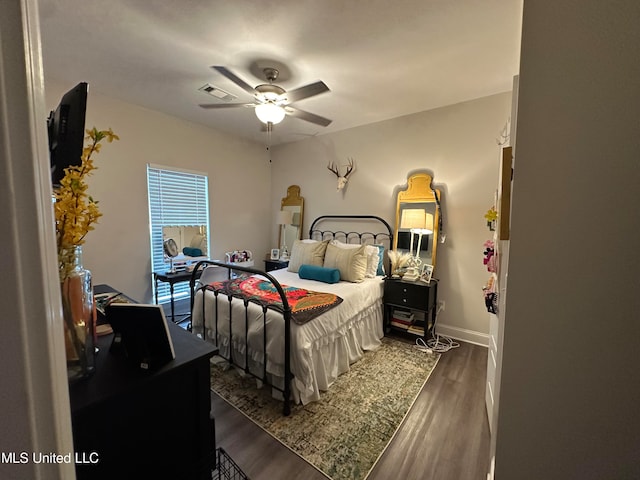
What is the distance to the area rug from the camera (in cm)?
152

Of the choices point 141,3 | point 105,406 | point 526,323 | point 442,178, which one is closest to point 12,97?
point 105,406

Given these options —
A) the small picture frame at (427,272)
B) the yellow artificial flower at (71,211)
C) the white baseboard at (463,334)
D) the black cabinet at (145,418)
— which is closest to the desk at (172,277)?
the black cabinet at (145,418)

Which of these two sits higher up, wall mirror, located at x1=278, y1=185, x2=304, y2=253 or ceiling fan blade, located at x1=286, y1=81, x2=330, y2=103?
ceiling fan blade, located at x1=286, y1=81, x2=330, y2=103

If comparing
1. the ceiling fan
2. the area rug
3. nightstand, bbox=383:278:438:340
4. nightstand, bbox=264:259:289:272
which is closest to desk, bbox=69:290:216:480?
the area rug

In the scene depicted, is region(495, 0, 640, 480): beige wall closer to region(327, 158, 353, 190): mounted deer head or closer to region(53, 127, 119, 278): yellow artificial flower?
region(53, 127, 119, 278): yellow artificial flower

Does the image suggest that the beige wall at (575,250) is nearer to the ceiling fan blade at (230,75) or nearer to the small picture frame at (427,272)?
the ceiling fan blade at (230,75)

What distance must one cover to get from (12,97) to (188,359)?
2.61 ft

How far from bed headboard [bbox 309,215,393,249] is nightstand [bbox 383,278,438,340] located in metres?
0.68

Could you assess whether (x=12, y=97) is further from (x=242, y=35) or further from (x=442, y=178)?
(x=442, y=178)

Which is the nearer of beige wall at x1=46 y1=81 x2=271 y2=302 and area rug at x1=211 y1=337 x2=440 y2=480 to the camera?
Result: area rug at x1=211 y1=337 x2=440 y2=480

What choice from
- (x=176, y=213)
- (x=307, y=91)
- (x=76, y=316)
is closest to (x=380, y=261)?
(x=307, y=91)

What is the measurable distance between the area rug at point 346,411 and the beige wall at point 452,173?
0.83 m

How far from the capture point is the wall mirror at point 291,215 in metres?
4.30

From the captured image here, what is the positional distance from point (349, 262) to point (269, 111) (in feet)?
5.59
